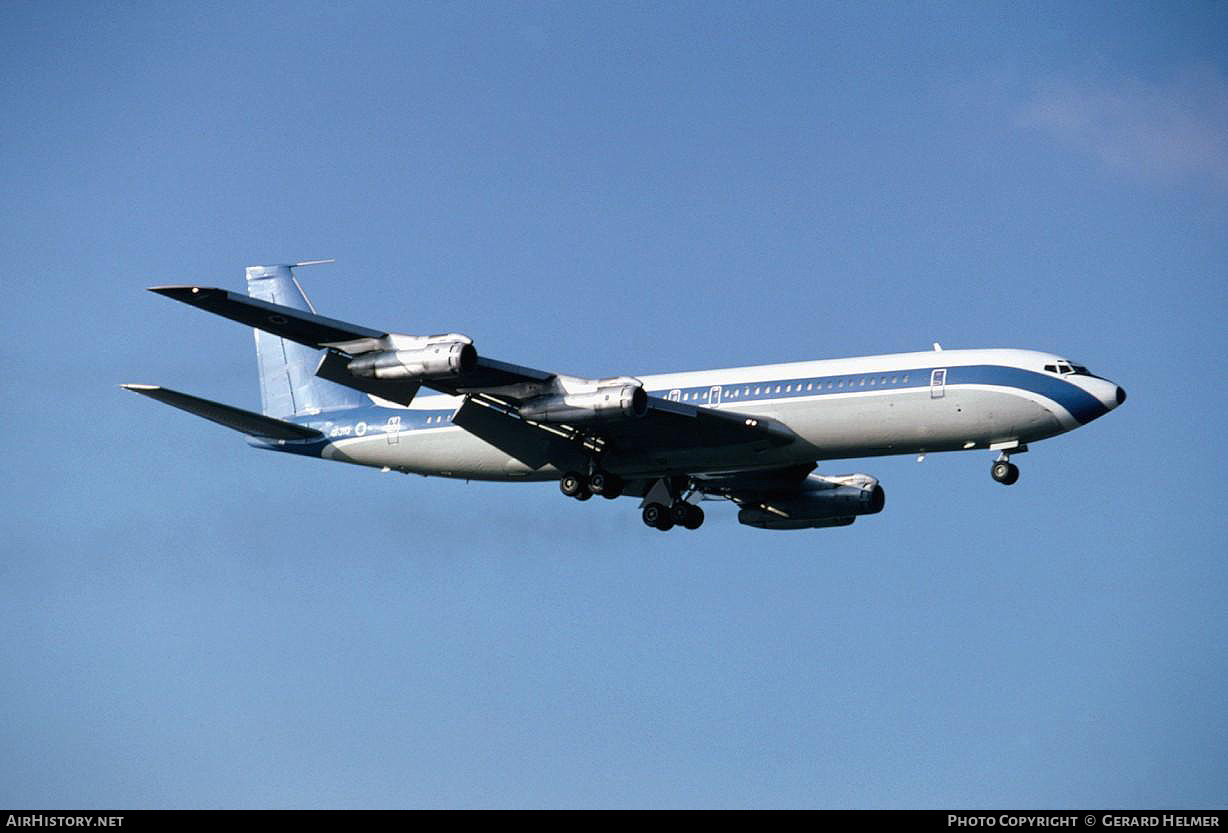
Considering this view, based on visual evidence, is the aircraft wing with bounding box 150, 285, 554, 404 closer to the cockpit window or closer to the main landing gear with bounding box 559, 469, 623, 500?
the main landing gear with bounding box 559, 469, 623, 500

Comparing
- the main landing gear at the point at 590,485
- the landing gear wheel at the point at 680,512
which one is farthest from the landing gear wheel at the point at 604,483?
the landing gear wheel at the point at 680,512

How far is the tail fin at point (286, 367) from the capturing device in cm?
6431

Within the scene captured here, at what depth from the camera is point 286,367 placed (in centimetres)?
6625

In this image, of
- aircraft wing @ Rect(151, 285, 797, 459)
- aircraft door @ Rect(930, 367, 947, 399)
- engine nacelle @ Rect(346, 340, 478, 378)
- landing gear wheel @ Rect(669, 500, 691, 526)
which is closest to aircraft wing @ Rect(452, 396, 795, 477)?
aircraft wing @ Rect(151, 285, 797, 459)

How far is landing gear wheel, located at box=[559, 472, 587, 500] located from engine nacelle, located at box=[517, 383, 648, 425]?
4255 mm

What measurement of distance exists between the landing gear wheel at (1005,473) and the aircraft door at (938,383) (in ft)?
10.0

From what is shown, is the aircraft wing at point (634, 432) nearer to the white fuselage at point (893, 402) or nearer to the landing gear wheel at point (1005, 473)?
the white fuselage at point (893, 402)

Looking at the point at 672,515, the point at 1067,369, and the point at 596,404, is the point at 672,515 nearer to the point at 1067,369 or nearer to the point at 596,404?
the point at 596,404

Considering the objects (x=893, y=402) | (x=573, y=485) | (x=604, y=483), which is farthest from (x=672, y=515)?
(x=893, y=402)

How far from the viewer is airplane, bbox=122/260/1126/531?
52406 mm

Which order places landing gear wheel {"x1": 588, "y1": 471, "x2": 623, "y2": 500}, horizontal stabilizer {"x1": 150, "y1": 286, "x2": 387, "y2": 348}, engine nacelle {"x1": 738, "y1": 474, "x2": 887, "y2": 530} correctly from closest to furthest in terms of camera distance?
horizontal stabilizer {"x1": 150, "y1": 286, "x2": 387, "y2": 348}
landing gear wheel {"x1": 588, "y1": 471, "x2": 623, "y2": 500}
engine nacelle {"x1": 738, "y1": 474, "x2": 887, "y2": 530}

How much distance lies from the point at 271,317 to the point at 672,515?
58.2 feet
